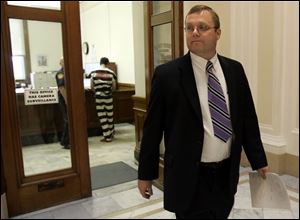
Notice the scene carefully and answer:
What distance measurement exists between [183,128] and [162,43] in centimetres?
214

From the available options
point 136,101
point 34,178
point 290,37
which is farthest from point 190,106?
point 136,101

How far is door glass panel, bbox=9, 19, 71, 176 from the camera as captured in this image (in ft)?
8.64

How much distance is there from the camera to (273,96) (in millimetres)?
3346

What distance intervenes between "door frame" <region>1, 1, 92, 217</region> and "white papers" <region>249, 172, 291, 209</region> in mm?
1967

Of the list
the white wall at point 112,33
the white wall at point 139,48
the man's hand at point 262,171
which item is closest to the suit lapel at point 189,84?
the man's hand at point 262,171

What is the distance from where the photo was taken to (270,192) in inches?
43.7

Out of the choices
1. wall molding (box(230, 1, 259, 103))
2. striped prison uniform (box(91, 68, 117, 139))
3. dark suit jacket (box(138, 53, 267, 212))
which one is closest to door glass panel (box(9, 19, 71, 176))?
dark suit jacket (box(138, 53, 267, 212))

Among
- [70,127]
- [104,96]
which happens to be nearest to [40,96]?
[70,127]

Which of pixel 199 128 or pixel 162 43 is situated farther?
pixel 162 43

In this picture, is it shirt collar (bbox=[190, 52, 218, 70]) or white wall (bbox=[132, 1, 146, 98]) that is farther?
white wall (bbox=[132, 1, 146, 98])

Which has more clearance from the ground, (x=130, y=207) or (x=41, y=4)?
(x=41, y=4)

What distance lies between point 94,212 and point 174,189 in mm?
1734

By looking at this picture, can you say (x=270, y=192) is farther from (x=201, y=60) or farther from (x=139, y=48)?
(x=139, y=48)

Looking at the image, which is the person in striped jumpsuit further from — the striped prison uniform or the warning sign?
the warning sign
